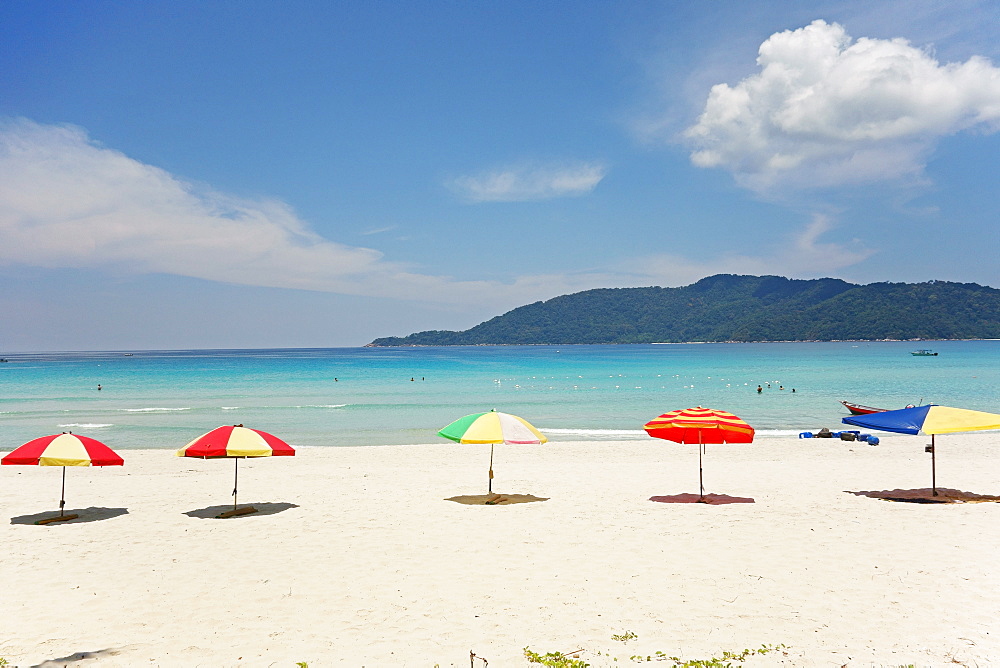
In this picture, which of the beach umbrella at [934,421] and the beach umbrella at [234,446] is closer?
the beach umbrella at [234,446]

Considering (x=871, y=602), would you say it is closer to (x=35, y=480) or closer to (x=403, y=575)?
(x=403, y=575)

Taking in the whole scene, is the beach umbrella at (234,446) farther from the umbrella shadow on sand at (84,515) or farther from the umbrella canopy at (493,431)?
the umbrella canopy at (493,431)

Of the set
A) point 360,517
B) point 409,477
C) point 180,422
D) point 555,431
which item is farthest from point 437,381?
point 360,517

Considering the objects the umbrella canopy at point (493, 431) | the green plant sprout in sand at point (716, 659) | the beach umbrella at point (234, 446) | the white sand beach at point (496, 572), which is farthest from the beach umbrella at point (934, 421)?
the beach umbrella at point (234, 446)

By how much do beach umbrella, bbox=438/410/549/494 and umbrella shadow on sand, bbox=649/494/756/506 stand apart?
3.11 metres

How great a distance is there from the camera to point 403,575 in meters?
8.66

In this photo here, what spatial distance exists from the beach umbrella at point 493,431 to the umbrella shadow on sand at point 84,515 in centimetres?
691

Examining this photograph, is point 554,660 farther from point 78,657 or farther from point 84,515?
point 84,515

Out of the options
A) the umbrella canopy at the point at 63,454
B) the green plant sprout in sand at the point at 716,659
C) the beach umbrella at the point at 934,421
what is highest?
the beach umbrella at the point at 934,421

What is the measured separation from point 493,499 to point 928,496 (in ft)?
30.6

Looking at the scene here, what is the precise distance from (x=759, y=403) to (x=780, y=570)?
33.9 meters

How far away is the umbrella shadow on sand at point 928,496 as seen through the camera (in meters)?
12.8

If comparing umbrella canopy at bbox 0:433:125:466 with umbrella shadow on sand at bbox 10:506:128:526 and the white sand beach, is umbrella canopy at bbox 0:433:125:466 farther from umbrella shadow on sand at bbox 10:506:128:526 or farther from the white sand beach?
umbrella shadow on sand at bbox 10:506:128:526

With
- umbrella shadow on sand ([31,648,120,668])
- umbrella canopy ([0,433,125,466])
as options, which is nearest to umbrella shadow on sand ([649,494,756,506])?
umbrella shadow on sand ([31,648,120,668])
